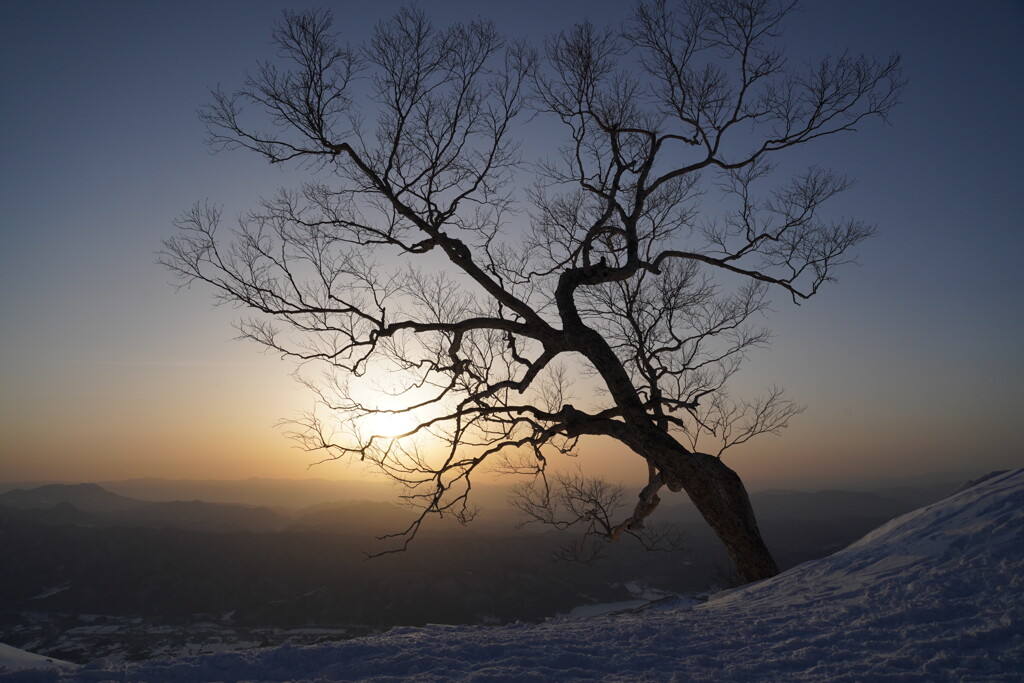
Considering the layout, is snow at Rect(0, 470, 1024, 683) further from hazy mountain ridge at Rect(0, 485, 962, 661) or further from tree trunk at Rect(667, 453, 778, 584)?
hazy mountain ridge at Rect(0, 485, 962, 661)

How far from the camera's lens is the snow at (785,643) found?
10.0 feet

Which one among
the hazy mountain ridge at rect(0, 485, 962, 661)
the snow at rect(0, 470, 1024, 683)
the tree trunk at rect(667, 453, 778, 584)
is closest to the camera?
the snow at rect(0, 470, 1024, 683)

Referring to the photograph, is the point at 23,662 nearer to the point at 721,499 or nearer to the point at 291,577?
the point at 721,499

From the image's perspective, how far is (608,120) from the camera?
9.30 m

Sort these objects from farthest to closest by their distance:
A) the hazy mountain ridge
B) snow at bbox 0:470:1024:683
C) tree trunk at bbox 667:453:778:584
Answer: the hazy mountain ridge, tree trunk at bbox 667:453:778:584, snow at bbox 0:470:1024:683

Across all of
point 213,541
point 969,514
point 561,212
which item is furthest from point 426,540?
point 969,514

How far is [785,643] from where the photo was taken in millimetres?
3547

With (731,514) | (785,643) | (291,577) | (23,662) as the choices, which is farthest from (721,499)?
(291,577)

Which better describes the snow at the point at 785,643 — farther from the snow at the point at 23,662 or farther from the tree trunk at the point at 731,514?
the tree trunk at the point at 731,514

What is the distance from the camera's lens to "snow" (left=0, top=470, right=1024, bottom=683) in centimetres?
305

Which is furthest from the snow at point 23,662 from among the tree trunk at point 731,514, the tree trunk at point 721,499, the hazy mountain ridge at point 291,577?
the hazy mountain ridge at point 291,577

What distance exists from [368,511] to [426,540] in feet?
29.7

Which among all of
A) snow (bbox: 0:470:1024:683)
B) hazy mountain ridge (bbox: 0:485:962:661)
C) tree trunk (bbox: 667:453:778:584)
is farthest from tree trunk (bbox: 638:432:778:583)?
hazy mountain ridge (bbox: 0:485:962:661)

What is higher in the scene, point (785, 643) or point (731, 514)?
point (731, 514)
